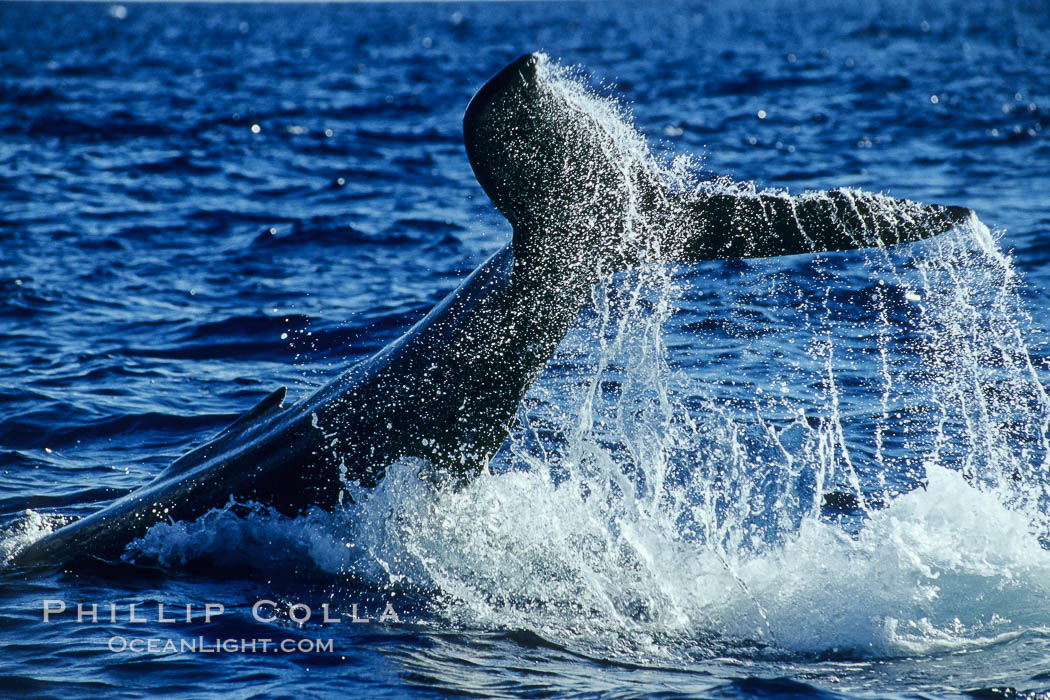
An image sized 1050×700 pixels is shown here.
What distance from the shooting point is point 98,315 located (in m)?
13.7

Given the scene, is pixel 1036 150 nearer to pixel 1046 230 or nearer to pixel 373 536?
pixel 1046 230

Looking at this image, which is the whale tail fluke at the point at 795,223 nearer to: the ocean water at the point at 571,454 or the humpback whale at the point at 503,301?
the humpback whale at the point at 503,301

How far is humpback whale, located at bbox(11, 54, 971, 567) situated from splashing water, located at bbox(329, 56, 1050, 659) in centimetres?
17

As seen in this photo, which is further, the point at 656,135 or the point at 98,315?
the point at 656,135

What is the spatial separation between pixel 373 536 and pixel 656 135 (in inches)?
770

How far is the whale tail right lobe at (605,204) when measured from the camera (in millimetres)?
5949

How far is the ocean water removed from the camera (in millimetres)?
6285

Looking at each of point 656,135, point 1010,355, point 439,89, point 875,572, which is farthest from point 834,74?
point 875,572

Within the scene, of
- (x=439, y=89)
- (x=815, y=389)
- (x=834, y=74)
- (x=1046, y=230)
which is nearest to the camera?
(x=815, y=389)

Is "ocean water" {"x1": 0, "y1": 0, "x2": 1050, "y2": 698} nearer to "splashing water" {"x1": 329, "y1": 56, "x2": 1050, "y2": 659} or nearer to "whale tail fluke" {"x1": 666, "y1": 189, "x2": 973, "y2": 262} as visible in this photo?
"splashing water" {"x1": 329, "y1": 56, "x2": 1050, "y2": 659}

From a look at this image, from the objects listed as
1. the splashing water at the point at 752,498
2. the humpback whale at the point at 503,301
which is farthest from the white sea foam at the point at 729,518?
the humpback whale at the point at 503,301

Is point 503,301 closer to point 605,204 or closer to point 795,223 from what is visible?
point 605,204

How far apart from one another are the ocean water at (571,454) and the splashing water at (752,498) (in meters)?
0.03

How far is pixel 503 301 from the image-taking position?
6660mm
